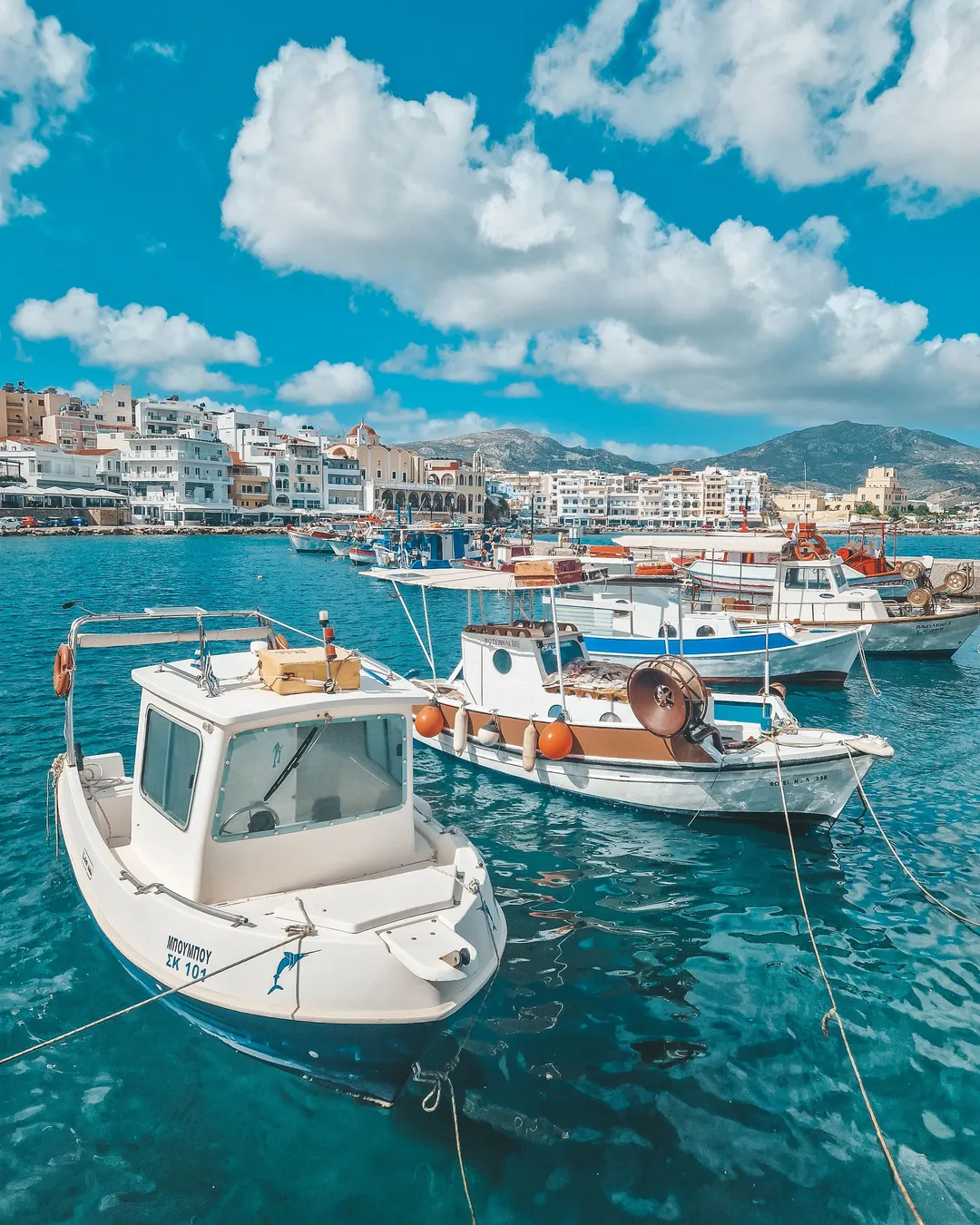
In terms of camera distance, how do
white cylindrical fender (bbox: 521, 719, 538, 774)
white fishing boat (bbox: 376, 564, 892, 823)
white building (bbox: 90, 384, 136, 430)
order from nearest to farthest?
white fishing boat (bbox: 376, 564, 892, 823) → white cylindrical fender (bbox: 521, 719, 538, 774) → white building (bbox: 90, 384, 136, 430)

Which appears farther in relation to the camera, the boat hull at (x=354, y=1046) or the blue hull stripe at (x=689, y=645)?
the blue hull stripe at (x=689, y=645)

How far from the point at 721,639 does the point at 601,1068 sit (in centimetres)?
1800

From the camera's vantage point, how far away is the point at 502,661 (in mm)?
15523

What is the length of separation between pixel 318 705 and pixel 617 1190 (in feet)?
14.8

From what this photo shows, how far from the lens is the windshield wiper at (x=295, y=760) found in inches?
258

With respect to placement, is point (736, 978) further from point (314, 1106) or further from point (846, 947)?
point (314, 1106)

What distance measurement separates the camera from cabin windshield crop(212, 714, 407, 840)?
21.1 ft

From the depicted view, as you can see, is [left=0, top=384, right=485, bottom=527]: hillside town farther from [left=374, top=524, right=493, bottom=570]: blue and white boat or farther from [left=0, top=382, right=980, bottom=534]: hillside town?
[left=374, top=524, right=493, bottom=570]: blue and white boat

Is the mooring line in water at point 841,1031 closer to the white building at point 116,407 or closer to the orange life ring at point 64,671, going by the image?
the orange life ring at point 64,671

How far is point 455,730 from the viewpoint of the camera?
609 inches

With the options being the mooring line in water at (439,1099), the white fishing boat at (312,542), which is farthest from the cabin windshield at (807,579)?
the white fishing boat at (312,542)

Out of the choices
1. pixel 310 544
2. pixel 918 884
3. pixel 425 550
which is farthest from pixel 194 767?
pixel 310 544

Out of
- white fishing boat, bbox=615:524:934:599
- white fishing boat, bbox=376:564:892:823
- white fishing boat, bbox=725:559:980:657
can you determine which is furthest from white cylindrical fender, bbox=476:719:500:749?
white fishing boat, bbox=725:559:980:657

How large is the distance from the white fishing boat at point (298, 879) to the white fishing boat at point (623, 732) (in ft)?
12.3
